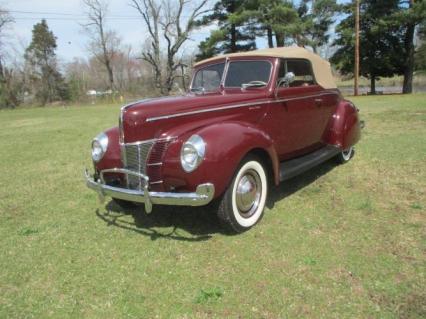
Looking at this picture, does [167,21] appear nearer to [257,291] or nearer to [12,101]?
[12,101]

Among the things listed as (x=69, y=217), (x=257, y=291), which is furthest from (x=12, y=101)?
(x=257, y=291)

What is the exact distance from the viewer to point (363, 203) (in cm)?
479

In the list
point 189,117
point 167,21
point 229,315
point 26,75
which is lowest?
point 229,315

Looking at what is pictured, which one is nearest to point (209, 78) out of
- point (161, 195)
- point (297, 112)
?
point (297, 112)

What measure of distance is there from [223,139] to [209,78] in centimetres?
185

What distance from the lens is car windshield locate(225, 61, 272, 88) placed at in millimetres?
4859

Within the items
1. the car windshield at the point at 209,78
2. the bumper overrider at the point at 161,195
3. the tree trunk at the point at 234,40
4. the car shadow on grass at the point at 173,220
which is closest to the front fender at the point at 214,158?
the bumper overrider at the point at 161,195

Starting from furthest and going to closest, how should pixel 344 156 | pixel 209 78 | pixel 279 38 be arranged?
pixel 279 38, pixel 344 156, pixel 209 78

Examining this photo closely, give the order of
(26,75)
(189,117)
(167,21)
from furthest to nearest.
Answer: (26,75) → (167,21) → (189,117)

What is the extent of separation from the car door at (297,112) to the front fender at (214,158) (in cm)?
109

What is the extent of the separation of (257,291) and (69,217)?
286cm

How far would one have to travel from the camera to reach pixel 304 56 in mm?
5656

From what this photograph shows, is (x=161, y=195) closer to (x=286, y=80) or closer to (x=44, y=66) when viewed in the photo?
(x=286, y=80)

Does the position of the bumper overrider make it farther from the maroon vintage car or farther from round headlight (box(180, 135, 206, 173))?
round headlight (box(180, 135, 206, 173))
